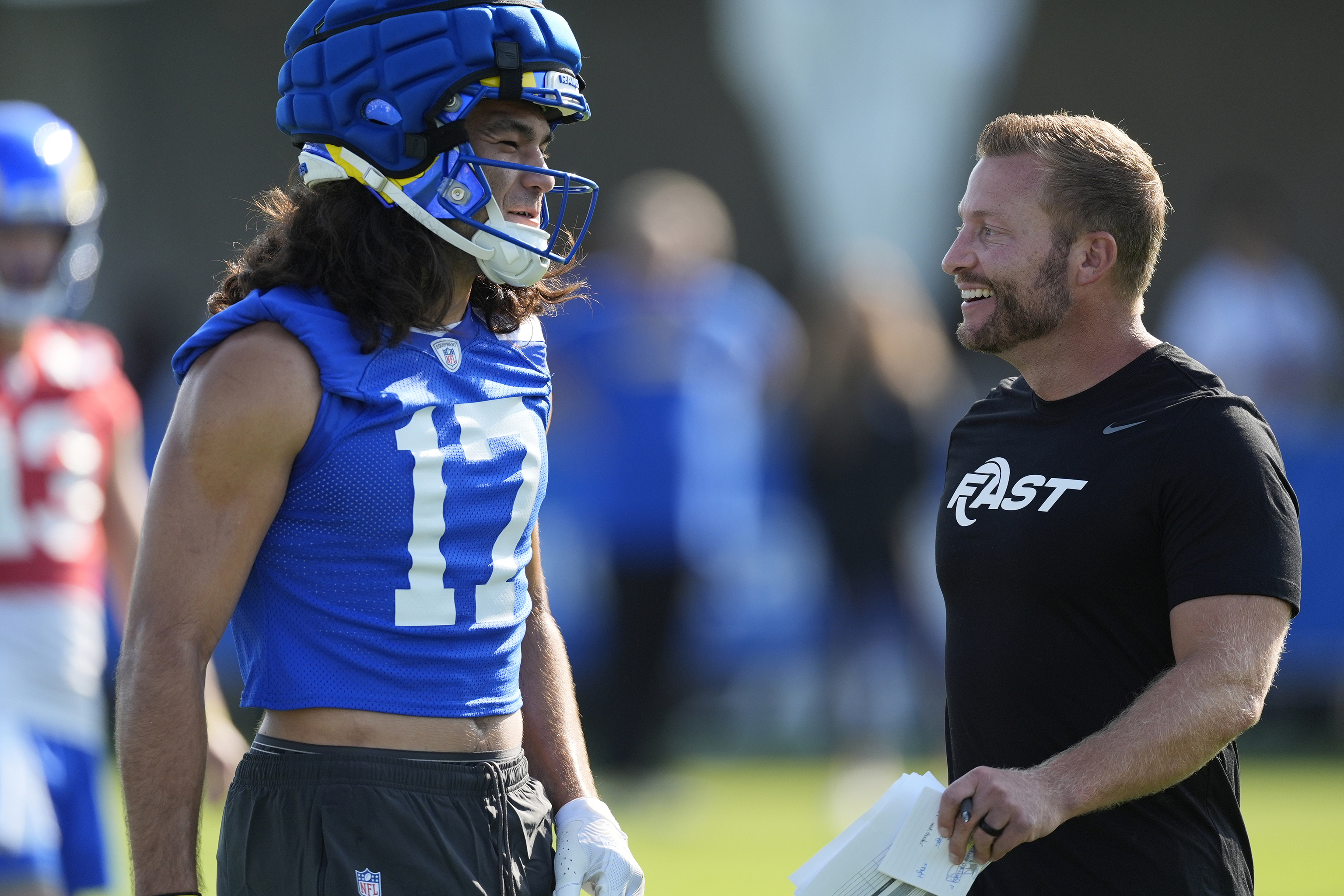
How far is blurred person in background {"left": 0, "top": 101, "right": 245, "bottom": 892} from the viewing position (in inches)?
179

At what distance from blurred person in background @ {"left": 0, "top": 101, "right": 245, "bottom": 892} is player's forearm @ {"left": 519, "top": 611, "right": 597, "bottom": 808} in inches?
54.2

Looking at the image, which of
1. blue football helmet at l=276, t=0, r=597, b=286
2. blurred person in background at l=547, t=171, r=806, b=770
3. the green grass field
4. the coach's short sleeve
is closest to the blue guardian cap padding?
blue football helmet at l=276, t=0, r=597, b=286

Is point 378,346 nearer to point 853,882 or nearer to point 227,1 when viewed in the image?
point 853,882

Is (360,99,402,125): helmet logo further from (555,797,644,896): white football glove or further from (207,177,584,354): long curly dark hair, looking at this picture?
→ (555,797,644,896): white football glove

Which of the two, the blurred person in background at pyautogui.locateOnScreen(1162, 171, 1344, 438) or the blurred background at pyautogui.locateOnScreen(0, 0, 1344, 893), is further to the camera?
the blurred person in background at pyautogui.locateOnScreen(1162, 171, 1344, 438)

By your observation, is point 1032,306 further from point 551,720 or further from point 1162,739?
point 551,720

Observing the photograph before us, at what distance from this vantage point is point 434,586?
2.93 meters

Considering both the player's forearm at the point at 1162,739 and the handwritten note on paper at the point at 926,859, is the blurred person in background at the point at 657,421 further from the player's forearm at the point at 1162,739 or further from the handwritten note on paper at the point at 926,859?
the player's forearm at the point at 1162,739

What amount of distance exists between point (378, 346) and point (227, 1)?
1440cm

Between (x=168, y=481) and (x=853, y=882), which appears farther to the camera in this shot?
(x=853, y=882)

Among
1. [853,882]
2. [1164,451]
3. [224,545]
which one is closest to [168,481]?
[224,545]

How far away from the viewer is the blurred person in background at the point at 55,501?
4.54 meters

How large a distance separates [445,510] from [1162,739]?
133 cm

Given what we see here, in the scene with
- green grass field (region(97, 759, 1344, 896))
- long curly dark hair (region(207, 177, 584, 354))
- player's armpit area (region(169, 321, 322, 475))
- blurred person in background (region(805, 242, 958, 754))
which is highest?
long curly dark hair (region(207, 177, 584, 354))
